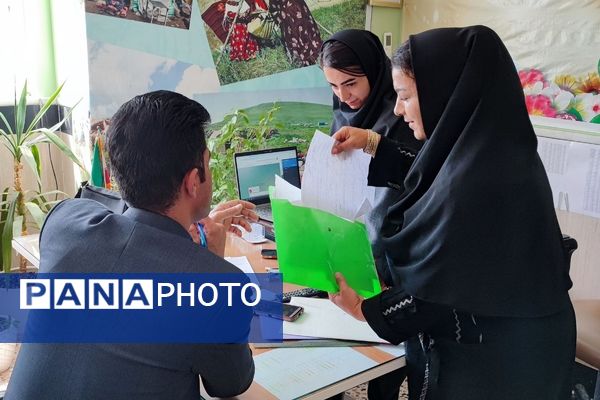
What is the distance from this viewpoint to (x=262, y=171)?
2340 millimetres

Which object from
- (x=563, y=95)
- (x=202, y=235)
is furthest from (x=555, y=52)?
(x=202, y=235)

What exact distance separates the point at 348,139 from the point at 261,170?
89 cm

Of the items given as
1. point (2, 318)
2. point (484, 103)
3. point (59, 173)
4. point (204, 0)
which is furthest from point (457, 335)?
point (59, 173)

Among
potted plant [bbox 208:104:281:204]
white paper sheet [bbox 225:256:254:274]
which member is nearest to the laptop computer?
potted plant [bbox 208:104:281:204]

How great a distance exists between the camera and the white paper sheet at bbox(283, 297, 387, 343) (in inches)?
56.4

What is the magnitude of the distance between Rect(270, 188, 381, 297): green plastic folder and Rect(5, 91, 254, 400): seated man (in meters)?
0.31

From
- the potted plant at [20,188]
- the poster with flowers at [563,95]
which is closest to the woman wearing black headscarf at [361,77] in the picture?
the poster with flowers at [563,95]

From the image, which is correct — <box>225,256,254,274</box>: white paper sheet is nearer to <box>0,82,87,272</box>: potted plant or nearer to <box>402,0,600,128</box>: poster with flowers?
<box>0,82,87,272</box>: potted plant

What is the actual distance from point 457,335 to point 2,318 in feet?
6.54

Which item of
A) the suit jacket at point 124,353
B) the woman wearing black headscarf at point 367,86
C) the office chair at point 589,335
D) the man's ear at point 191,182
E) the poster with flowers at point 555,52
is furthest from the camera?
the poster with flowers at point 555,52

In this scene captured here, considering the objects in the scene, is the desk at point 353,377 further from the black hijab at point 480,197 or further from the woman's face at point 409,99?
the woman's face at point 409,99

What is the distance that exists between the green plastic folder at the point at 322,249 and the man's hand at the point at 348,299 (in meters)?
0.02

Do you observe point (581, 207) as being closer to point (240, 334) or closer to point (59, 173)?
point (240, 334)

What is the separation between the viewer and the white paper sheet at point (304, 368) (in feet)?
4.03
